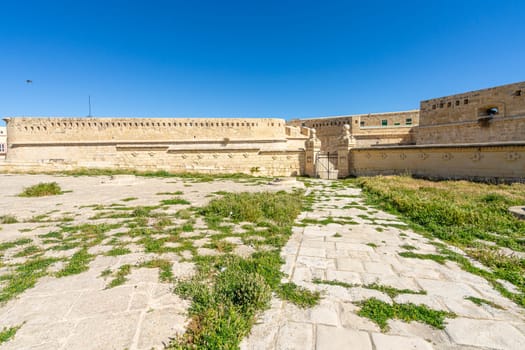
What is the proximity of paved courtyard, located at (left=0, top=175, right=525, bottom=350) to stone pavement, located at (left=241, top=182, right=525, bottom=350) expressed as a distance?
1 cm

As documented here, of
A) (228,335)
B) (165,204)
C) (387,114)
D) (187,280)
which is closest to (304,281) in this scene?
(228,335)

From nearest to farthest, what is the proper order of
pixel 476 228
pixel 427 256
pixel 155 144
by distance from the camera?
pixel 427 256
pixel 476 228
pixel 155 144

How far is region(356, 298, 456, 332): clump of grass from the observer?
6.22 feet

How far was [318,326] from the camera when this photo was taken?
186 centimetres

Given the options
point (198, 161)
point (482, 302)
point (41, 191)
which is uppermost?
point (198, 161)

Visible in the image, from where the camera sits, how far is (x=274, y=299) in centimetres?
221

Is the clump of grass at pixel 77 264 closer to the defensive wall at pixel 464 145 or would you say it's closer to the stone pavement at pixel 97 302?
the stone pavement at pixel 97 302

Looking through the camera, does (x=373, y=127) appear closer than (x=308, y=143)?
No

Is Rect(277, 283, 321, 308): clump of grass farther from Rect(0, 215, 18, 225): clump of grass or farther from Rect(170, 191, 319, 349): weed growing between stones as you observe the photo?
Rect(0, 215, 18, 225): clump of grass

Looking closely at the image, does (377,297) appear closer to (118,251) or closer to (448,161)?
(118,251)

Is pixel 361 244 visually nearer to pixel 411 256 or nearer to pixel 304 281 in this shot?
pixel 411 256

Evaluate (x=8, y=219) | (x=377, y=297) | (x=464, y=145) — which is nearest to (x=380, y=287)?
(x=377, y=297)

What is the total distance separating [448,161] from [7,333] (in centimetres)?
1480

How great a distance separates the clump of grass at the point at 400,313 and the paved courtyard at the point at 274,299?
0.18 feet
